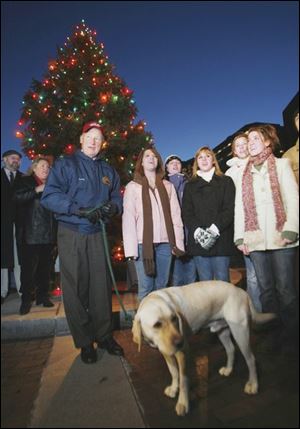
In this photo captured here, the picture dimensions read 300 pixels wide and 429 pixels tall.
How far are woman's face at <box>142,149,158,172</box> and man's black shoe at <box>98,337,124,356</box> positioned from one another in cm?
209

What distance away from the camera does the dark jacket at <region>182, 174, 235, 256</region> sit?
11.5 ft

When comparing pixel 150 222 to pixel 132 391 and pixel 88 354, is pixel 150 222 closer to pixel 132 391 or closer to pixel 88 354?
pixel 88 354

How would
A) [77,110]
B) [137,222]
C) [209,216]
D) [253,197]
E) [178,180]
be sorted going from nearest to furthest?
[253,197], [209,216], [137,222], [178,180], [77,110]

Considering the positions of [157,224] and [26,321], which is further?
[157,224]

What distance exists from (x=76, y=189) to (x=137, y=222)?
0.90 metres

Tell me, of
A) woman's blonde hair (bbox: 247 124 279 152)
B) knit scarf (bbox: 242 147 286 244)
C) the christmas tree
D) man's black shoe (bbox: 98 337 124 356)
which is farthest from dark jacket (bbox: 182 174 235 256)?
the christmas tree

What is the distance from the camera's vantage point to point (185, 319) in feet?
7.24

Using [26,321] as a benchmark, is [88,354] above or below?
below

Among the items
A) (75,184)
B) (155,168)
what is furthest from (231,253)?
(75,184)

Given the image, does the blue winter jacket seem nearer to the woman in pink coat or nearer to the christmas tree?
the woman in pink coat

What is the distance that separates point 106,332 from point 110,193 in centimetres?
153

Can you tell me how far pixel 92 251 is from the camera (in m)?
3.19

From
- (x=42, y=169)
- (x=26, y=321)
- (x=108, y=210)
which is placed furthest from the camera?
(x=42, y=169)

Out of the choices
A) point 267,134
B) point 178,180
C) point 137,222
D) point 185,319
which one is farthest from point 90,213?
point 178,180
